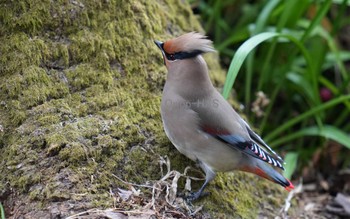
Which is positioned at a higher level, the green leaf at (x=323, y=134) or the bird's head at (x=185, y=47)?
the bird's head at (x=185, y=47)

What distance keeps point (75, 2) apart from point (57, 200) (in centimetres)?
146

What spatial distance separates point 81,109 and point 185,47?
764mm

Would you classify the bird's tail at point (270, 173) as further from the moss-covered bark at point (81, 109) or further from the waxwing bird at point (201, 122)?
the moss-covered bark at point (81, 109)

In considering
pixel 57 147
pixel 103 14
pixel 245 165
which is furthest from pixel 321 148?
pixel 57 147

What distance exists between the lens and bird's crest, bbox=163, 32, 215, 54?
3795 millimetres

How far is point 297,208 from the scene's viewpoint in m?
4.68

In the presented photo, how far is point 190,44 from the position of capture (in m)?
3.85

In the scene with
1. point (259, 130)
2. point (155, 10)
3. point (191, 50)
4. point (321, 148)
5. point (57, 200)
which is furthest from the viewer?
point (321, 148)

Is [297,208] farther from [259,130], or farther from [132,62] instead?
[132,62]

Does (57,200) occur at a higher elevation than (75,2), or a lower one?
lower

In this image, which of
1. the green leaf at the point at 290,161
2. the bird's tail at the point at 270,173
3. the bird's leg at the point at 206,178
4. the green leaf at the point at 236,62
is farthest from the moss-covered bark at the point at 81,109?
the green leaf at the point at 290,161

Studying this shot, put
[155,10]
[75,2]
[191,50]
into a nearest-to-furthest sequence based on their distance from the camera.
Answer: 1. [191,50]
2. [75,2]
3. [155,10]

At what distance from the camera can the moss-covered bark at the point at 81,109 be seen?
3.51m

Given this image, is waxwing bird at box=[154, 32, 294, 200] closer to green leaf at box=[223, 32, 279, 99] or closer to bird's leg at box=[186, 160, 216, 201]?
bird's leg at box=[186, 160, 216, 201]
